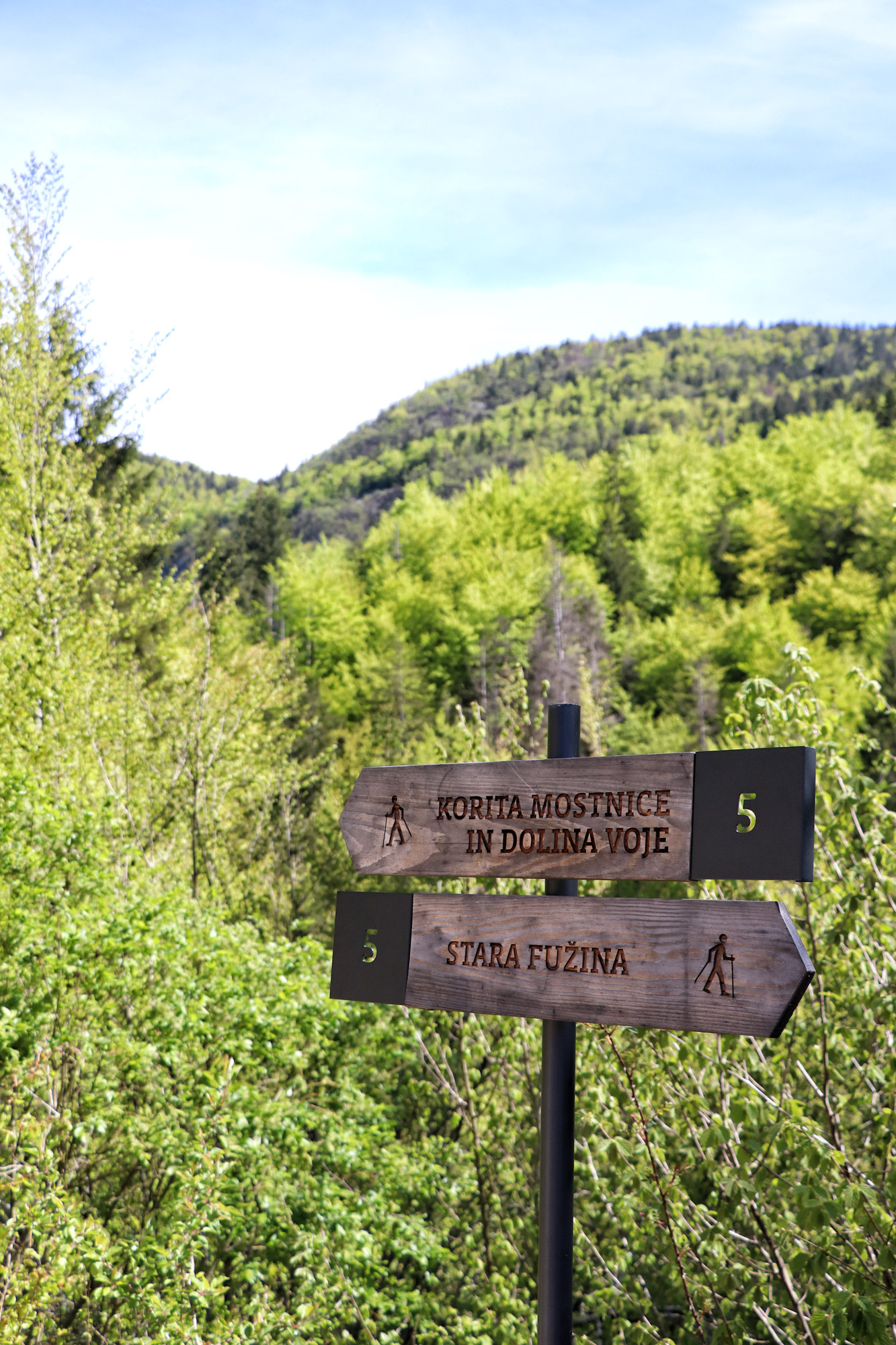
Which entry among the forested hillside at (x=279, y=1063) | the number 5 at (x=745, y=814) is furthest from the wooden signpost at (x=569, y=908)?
the forested hillside at (x=279, y=1063)

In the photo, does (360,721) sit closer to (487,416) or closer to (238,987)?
(238,987)

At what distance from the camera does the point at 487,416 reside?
14038 cm

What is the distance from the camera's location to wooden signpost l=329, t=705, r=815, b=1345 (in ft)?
5.92

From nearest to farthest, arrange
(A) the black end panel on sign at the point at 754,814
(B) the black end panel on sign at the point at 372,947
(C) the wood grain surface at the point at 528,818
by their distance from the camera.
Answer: (A) the black end panel on sign at the point at 754,814 < (C) the wood grain surface at the point at 528,818 < (B) the black end panel on sign at the point at 372,947

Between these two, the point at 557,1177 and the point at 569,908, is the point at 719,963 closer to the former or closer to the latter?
the point at 569,908

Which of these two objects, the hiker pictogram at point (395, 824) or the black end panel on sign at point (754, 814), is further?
the hiker pictogram at point (395, 824)

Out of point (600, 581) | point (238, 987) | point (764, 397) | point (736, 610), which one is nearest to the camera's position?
point (238, 987)

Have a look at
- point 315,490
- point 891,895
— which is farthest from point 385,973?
point 315,490

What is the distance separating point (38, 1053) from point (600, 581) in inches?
2185

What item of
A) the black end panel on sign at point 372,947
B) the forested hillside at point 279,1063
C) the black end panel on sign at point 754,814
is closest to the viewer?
the black end panel on sign at point 754,814

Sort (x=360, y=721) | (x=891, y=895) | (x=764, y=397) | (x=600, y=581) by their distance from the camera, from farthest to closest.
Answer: (x=764, y=397)
(x=600, y=581)
(x=360, y=721)
(x=891, y=895)

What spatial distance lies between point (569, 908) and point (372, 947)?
1.66 ft

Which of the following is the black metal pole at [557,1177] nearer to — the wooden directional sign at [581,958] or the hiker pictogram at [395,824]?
the wooden directional sign at [581,958]

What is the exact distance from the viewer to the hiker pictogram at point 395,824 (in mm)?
2332
